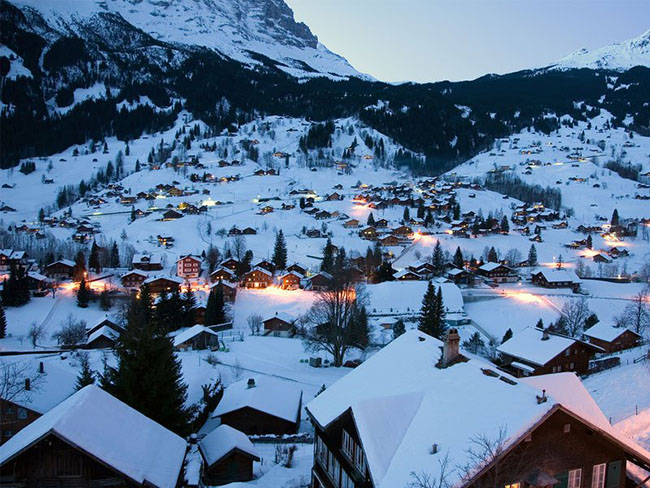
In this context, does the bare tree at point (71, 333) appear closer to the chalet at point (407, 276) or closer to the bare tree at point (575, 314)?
the chalet at point (407, 276)

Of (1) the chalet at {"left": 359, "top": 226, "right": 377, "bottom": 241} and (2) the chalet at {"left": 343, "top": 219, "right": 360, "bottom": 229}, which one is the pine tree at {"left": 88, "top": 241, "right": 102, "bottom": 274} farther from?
(2) the chalet at {"left": 343, "top": 219, "right": 360, "bottom": 229}

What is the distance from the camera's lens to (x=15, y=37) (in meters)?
196

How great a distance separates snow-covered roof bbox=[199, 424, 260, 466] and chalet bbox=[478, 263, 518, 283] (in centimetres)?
5239

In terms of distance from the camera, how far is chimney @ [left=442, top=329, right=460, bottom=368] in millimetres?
11227

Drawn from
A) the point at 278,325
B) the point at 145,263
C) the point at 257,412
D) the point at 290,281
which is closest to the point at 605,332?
the point at 278,325

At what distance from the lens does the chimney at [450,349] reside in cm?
1123

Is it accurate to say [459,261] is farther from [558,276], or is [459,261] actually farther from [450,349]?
[450,349]

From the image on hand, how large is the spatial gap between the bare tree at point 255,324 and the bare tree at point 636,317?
33378mm

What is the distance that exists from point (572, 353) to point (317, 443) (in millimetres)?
22743

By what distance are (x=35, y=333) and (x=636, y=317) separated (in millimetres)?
53216

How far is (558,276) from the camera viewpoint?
59.6m

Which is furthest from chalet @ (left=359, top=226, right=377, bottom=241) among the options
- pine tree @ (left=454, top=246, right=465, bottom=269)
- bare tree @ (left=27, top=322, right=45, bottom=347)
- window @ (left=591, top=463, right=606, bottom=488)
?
window @ (left=591, top=463, right=606, bottom=488)

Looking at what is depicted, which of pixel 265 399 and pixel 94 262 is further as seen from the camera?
pixel 94 262

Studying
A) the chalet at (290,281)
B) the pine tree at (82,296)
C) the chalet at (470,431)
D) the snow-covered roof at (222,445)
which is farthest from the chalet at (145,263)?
the chalet at (470,431)
